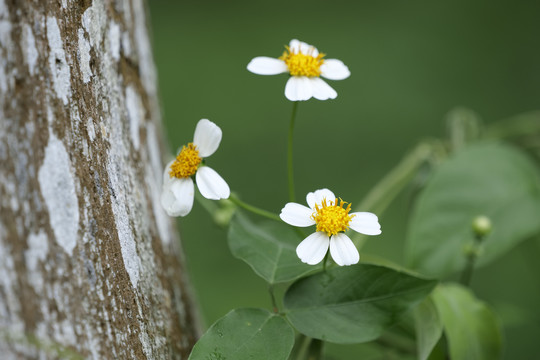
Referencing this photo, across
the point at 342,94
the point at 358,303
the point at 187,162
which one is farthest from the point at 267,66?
the point at 342,94

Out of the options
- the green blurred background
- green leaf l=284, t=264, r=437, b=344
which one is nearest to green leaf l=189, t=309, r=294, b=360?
green leaf l=284, t=264, r=437, b=344

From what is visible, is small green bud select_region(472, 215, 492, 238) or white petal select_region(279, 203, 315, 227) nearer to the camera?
white petal select_region(279, 203, 315, 227)

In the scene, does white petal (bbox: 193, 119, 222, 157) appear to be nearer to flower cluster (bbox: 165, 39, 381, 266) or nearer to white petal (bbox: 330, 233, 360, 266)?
flower cluster (bbox: 165, 39, 381, 266)

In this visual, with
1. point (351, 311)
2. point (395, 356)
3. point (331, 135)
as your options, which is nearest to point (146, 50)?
point (351, 311)

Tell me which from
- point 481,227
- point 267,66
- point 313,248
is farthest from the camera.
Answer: point 481,227

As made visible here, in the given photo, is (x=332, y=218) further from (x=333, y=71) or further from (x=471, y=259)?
(x=471, y=259)

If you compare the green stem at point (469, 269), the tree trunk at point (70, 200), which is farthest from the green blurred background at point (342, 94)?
the tree trunk at point (70, 200)

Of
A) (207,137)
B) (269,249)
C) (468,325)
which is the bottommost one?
(468,325)
